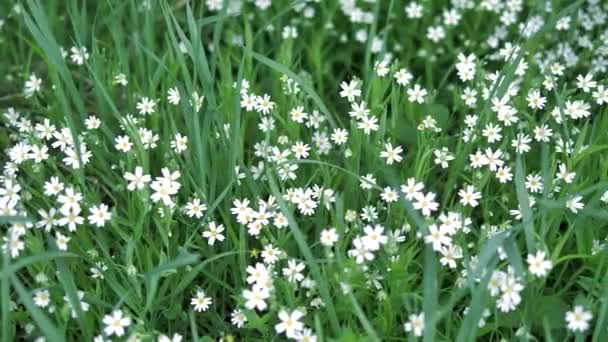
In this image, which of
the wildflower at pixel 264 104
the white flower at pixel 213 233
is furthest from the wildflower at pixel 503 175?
the white flower at pixel 213 233

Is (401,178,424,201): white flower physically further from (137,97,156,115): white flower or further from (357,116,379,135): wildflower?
(137,97,156,115): white flower

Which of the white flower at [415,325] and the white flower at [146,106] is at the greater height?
the white flower at [146,106]

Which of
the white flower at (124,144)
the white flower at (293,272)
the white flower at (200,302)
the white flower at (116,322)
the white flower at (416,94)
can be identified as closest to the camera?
the white flower at (116,322)

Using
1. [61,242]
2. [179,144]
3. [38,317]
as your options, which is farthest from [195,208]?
[38,317]

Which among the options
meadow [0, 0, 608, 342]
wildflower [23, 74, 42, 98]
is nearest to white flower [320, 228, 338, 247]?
meadow [0, 0, 608, 342]

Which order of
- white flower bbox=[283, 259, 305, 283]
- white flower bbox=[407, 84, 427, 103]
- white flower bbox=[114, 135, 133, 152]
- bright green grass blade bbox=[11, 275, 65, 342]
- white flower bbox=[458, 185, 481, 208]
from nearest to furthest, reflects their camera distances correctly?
bright green grass blade bbox=[11, 275, 65, 342] → white flower bbox=[283, 259, 305, 283] → white flower bbox=[458, 185, 481, 208] → white flower bbox=[114, 135, 133, 152] → white flower bbox=[407, 84, 427, 103]

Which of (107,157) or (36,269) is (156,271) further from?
(107,157)

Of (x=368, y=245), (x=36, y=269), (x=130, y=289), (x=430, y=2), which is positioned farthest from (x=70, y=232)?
(x=430, y=2)

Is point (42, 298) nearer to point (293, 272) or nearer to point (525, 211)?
point (293, 272)

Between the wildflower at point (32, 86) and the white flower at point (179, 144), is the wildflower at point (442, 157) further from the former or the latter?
the wildflower at point (32, 86)
